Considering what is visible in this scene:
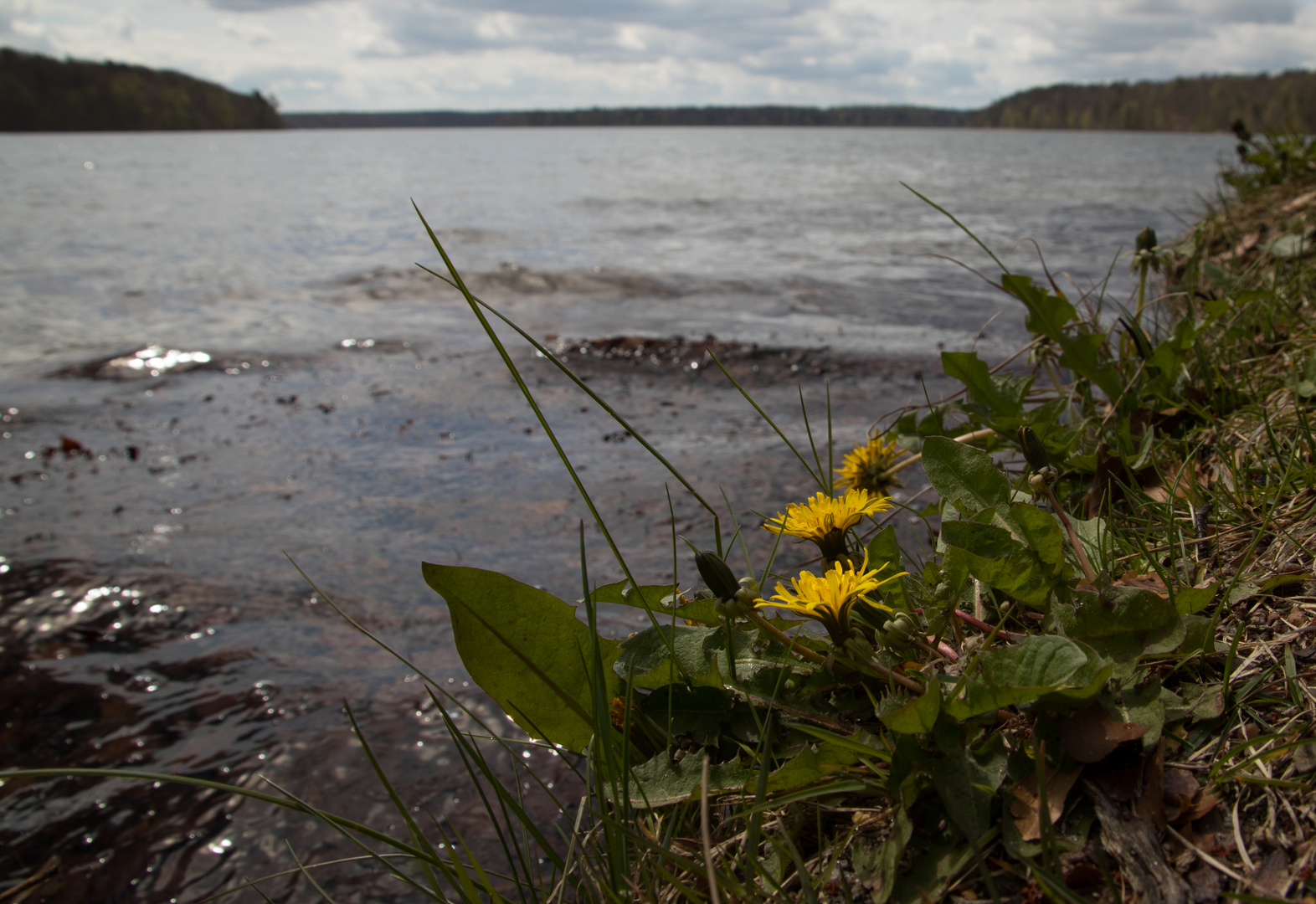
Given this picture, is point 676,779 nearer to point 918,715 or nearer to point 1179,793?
point 918,715

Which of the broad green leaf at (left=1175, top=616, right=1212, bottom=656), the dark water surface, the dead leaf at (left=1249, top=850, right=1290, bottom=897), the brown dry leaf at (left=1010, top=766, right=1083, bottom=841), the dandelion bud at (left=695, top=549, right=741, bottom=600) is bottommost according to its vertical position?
the dark water surface

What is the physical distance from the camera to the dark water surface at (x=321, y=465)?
7.30 ft

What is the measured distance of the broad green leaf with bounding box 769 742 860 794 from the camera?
0.98 meters

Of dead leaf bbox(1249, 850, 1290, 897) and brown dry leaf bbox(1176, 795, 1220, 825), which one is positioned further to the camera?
brown dry leaf bbox(1176, 795, 1220, 825)

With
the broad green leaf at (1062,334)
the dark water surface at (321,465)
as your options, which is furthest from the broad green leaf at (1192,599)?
the broad green leaf at (1062,334)

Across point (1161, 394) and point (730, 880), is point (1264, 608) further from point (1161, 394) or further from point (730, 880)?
point (1161, 394)

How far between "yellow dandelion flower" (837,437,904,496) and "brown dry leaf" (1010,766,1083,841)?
2.47ft

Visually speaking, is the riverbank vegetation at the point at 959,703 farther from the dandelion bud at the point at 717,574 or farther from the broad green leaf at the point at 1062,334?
the broad green leaf at the point at 1062,334

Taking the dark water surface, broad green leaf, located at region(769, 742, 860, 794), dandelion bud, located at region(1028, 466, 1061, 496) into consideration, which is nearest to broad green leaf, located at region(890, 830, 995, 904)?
broad green leaf, located at region(769, 742, 860, 794)

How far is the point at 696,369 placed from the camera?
6.09m

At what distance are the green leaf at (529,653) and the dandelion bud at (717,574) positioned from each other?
27 cm

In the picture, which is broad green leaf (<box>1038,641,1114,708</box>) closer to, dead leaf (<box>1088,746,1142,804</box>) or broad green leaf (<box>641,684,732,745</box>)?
dead leaf (<box>1088,746,1142,804</box>)

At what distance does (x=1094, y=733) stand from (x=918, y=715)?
0.71ft

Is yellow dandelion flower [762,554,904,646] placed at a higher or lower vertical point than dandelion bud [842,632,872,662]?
higher
